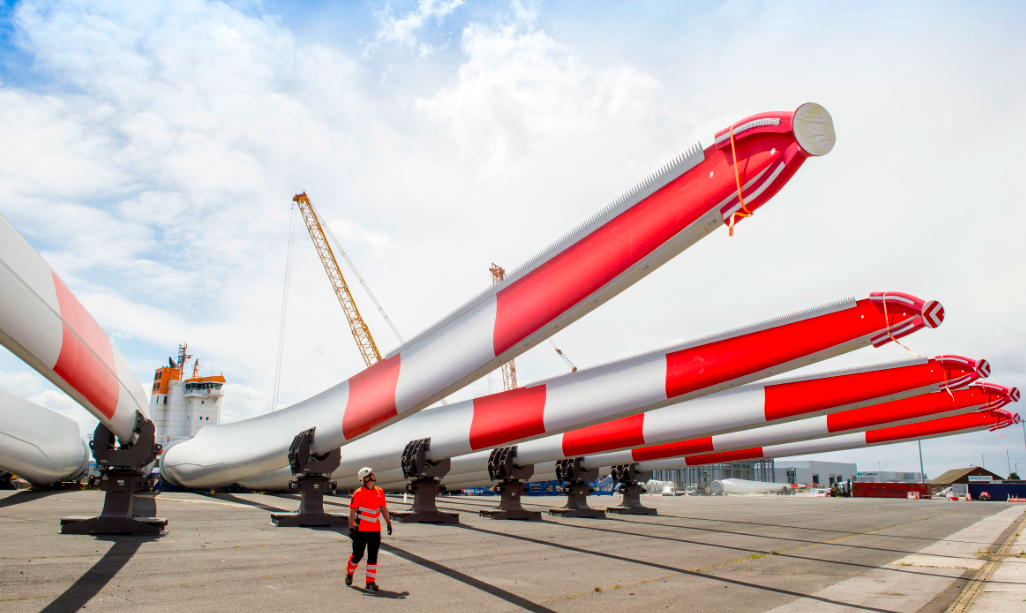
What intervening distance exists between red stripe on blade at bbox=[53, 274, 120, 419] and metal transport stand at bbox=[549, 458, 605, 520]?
15.6 m

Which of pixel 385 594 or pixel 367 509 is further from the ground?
pixel 367 509

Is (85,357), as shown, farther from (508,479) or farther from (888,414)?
(888,414)

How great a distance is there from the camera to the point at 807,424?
15.8 meters

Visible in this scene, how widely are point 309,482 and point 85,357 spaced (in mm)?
6513

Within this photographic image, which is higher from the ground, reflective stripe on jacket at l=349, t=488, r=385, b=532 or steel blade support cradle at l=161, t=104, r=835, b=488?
steel blade support cradle at l=161, t=104, r=835, b=488

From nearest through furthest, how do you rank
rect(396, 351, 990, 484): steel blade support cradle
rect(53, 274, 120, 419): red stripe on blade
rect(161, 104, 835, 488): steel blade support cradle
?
1. rect(161, 104, 835, 488): steel blade support cradle
2. rect(53, 274, 120, 419): red stripe on blade
3. rect(396, 351, 990, 484): steel blade support cradle

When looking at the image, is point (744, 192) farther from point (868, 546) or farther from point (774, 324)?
point (868, 546)

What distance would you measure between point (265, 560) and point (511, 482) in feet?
36.5

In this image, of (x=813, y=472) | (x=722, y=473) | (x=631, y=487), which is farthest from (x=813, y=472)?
(x=631, y=487)

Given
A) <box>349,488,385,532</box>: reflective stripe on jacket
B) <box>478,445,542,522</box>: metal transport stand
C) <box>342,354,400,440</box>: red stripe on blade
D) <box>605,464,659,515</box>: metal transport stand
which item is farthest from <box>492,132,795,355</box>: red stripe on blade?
<box>605,464,659,515</box>: metal transport stand

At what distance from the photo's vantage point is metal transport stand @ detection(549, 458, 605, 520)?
22.2 meters

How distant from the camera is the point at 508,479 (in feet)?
64.3

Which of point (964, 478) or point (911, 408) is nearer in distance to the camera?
point (911, 408)

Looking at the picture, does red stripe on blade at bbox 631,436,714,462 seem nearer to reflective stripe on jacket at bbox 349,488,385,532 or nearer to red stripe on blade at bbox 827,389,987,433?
red stripe on blade at bbox 827,389,987,433
